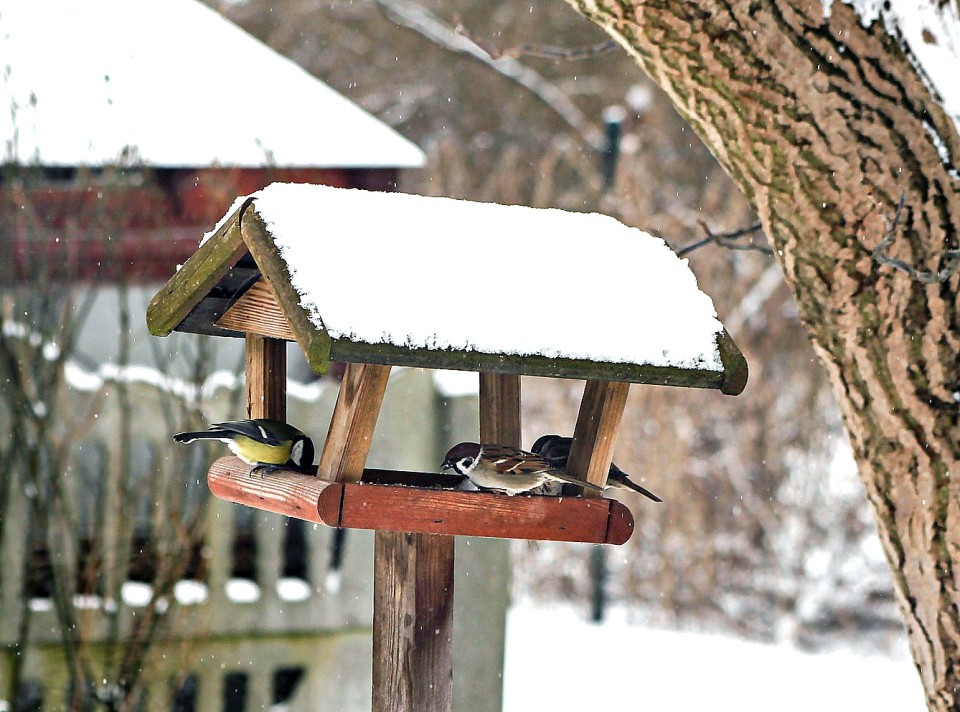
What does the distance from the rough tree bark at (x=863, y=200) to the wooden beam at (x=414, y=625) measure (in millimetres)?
1197

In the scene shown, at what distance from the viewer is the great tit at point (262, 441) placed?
2945 millimetres

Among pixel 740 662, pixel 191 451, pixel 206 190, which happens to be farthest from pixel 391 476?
pixel 740 662

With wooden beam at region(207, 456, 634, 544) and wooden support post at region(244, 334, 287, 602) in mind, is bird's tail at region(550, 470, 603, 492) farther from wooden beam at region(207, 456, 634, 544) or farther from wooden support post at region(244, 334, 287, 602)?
wooden support post at region(244, 334, 287, 602)

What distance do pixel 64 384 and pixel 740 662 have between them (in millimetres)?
4669

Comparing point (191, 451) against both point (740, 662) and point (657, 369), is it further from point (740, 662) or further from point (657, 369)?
point (740, 662)

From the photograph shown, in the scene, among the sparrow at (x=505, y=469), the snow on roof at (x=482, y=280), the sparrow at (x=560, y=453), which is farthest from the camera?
the sparrow at (x=560, y=453)

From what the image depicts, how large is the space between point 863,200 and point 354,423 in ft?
4.70

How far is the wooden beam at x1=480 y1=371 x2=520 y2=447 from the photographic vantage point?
11.0 ft

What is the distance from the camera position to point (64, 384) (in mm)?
5617

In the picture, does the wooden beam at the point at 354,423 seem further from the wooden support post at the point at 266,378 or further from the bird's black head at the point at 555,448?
the bird's black head at the point at 555,448

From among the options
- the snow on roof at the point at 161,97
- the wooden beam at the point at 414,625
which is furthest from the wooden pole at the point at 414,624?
the snow on roof at the point at 161,97

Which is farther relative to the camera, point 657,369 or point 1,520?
point 1,520

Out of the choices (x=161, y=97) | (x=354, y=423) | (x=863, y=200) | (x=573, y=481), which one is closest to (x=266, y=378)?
(x=354, y=423)

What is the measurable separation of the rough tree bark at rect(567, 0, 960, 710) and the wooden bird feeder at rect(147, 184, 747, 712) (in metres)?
0.41
